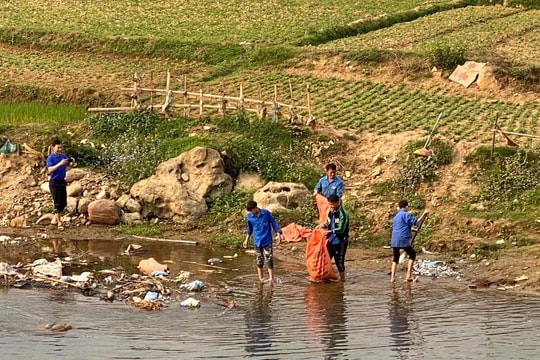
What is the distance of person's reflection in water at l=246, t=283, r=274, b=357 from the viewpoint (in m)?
12.2

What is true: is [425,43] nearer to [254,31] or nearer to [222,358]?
[254,31]

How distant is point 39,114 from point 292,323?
12.4 meters

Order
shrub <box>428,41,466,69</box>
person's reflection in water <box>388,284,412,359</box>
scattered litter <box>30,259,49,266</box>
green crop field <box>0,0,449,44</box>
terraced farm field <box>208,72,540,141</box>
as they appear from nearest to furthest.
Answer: person's reflection in water <box>388,284,412,359</box>, scattered litter <box>30,259,49,266</box>, terraced farm field <box>208,72,540,141</box>, shrub <box>428,41,466,69</box>, green crop field <box>0,0,449,44</box>

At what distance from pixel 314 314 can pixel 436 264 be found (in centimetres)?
325

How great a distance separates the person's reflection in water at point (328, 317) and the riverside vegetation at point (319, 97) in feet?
8.93

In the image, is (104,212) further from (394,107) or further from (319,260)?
(394,107)

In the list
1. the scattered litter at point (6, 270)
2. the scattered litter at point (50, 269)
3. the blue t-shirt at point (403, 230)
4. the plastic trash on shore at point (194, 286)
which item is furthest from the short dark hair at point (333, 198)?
the scattered litter at point (6, 270)

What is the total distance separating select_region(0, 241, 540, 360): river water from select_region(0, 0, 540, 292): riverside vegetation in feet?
8.00

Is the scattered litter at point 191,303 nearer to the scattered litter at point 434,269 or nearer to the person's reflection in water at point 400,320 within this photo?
the person's reflection in water at point 400,320

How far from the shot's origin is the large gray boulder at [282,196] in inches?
727

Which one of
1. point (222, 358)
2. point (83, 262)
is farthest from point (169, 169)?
point (222, 358)

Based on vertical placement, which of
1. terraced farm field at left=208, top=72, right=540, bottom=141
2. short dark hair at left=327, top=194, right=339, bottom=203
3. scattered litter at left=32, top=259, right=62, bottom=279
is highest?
terraced farm field at left=208, top=72, right=540, bottom=141

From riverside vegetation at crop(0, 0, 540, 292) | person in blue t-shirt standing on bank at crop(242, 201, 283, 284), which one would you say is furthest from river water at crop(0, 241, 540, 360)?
riverside vegetation at crop(0, 0, 540, 292)

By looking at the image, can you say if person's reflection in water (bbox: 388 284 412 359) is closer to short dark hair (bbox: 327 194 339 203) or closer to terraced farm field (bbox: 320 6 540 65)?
short dark hair (bbox: 327 194 339 203)
